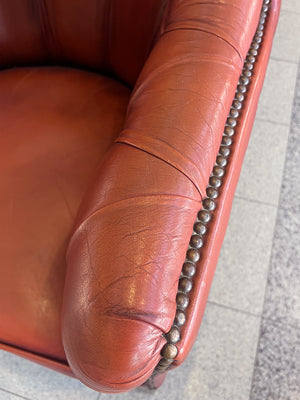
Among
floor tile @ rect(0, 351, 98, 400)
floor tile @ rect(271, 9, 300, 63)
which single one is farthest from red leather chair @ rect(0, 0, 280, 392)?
floor tile @ rect(271, 9, 300, 63)

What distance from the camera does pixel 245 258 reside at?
1.07 metres

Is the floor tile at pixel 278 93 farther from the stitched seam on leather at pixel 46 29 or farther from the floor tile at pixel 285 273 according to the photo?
the stitched seam on leather at pixel 46 29

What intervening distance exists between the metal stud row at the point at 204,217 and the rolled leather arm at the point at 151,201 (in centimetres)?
1

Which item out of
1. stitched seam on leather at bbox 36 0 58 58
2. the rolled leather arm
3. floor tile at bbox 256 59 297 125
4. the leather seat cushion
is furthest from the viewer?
floor tile at bbox 256 59 297 125

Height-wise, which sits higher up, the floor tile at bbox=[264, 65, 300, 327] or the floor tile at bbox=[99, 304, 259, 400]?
the floor tile at bbox=[264, 65, 300, 327]

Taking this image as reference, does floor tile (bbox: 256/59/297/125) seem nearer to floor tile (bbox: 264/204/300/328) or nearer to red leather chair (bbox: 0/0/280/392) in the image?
floor tile (bbox: 264/204/300/328)

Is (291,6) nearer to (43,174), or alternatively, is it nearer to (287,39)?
(287,39)

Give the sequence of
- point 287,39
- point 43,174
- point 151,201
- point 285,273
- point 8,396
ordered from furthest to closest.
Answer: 1. point 287,39
2. point 285,273
3. point 8,396
4. point 43,174
5. point 151,201

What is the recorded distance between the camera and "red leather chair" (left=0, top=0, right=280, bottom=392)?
43 cm

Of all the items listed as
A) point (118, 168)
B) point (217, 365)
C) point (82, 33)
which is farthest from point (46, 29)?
point (217, 365)

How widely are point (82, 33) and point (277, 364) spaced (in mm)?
899

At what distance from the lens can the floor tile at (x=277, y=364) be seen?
0.91m

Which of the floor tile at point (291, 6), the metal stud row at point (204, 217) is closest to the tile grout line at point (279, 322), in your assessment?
the metal stud row at point (204, 217)

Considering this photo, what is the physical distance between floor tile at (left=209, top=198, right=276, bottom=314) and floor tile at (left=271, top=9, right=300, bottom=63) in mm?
678
